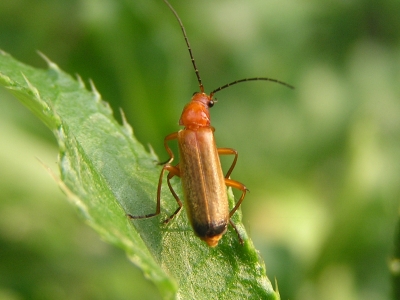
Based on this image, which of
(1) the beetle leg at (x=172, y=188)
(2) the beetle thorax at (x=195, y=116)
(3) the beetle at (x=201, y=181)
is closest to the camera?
(3) the beetle at (x=201, y=181)

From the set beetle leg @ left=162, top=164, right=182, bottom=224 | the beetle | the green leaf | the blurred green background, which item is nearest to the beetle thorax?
the beetle

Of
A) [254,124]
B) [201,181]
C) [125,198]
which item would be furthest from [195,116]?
[254,124]

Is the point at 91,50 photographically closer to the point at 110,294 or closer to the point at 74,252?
the point at 74,252

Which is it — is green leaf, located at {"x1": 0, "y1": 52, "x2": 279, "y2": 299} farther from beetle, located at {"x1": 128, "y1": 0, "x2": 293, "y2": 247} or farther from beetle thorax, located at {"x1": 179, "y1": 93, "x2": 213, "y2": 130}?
beetle thorax, located at {"x1": 179, "y1": 93, "x2": 213, "y2": 130}

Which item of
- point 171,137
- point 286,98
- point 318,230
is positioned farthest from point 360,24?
point 171,137

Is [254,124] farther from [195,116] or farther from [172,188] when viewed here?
[172,188]

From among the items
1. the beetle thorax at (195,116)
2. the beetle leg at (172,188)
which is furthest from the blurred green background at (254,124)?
the beetle thorax at (195,116)

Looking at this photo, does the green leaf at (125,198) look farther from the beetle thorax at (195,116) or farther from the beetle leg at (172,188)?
the beetle thorax at (195,116)
